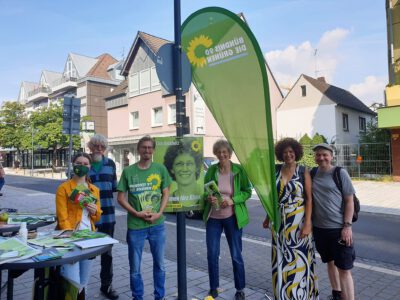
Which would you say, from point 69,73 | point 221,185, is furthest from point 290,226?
point 69,73

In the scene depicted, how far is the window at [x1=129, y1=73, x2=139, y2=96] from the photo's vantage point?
2866cm

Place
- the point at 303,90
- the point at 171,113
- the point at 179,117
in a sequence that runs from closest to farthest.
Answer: the point at 179,117, the point at 171,113, the point at 303,90

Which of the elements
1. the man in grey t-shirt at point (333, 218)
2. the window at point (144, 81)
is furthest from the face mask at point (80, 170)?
the window at point (144, 81)

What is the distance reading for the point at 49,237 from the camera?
3025mm

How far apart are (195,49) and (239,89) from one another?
2.62ft

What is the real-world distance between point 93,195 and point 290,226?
200cm

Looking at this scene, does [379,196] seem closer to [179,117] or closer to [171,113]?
[179,117]

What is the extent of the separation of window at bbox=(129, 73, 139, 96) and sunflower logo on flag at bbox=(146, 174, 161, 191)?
25.9m

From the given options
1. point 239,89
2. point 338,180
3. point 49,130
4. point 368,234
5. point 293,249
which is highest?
point 49,130

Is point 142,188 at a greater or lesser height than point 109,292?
greater

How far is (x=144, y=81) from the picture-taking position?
28.0m

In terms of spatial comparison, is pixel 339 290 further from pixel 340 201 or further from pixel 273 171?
pixel 273 171

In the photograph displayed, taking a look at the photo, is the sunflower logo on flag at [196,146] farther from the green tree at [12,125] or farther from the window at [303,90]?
the green tree at [12,125]

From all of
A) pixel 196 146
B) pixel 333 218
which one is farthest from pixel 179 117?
pixel 333 218
